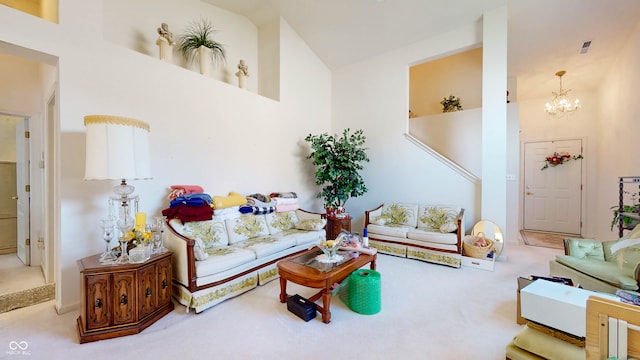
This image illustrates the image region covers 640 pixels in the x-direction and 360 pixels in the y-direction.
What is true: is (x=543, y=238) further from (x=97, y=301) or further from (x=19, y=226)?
(x=19, y=226)

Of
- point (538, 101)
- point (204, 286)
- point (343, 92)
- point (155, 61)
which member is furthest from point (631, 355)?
point (538, 101)

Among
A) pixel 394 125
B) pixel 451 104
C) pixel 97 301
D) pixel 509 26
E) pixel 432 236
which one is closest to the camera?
pixel 97 301

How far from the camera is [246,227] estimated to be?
11.2ft

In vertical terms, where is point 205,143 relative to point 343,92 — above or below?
below

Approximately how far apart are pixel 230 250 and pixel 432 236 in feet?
8.98

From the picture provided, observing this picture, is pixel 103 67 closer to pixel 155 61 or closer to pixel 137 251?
pixel 155 61

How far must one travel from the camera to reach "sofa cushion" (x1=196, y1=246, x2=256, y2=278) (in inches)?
94.4

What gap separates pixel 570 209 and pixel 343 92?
5.48 meters

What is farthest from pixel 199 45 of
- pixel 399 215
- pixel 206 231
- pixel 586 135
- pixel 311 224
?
pixel 586 135

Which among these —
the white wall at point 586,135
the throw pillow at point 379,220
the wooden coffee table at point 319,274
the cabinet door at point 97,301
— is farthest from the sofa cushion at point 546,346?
the white wall at point 586,135

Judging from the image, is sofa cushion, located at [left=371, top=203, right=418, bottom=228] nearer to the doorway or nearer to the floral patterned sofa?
A: the floral patterned sofa

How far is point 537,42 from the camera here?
4082mm

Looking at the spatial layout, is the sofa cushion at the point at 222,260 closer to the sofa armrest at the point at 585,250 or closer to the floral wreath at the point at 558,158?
the sofa armrest at the point at 585,250

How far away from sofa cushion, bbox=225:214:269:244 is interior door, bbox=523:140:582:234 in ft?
20.1
